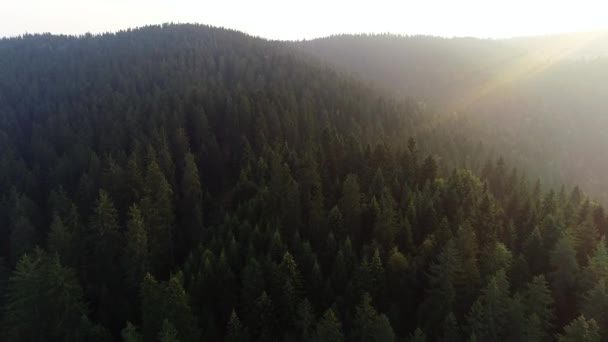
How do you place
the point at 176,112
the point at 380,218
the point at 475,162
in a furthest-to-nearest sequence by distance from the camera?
the point at 475,162 → the point at 176,112 → the point at 380,218

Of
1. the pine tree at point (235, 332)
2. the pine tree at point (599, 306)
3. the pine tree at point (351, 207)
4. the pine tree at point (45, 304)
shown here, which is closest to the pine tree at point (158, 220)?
the pine tree at point (45, 304)

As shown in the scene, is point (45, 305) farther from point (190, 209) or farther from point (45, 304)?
point (190, 209)

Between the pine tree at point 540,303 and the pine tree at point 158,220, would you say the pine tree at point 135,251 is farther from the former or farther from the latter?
the pine tree at point 540,303

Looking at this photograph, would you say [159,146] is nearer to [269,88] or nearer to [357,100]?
[269,88]

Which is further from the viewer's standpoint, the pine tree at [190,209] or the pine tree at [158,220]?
the pine tree at [190,209]

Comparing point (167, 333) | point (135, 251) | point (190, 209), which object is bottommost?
point (190, 209)

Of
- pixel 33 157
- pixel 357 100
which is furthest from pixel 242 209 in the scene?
pixel 357 100

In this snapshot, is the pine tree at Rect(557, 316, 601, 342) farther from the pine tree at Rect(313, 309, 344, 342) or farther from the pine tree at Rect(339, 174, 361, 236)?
the pine tree at Rect(339, 174, 361, 236)

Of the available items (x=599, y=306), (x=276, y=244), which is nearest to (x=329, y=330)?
(x=276, y=244)
